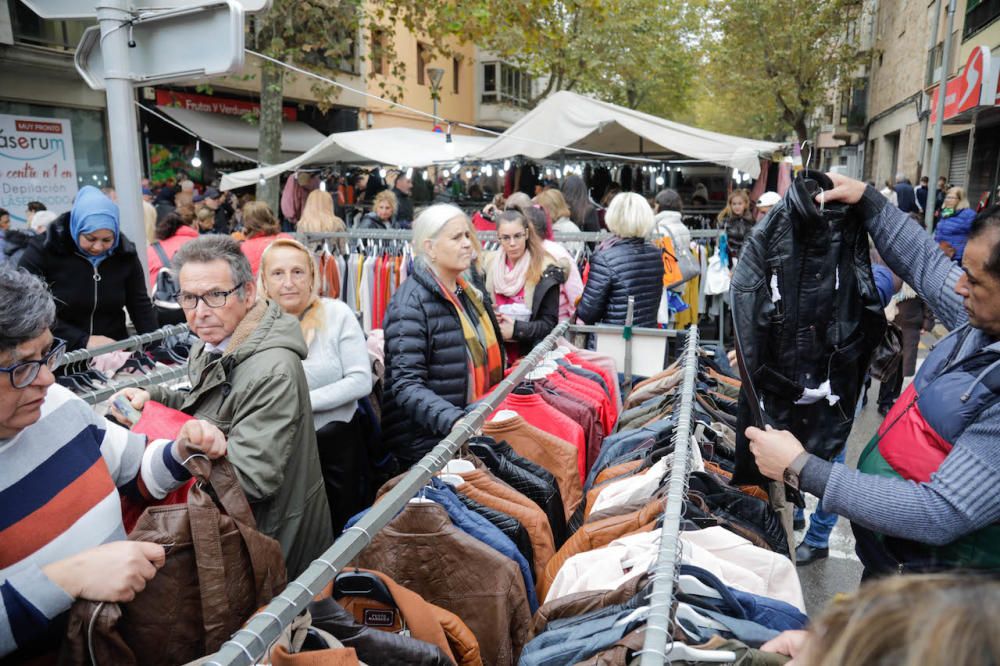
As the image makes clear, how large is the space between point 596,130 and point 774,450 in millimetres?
8710

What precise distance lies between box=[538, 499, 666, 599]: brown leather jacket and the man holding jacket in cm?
34

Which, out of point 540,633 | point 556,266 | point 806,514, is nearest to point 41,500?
point 540,633

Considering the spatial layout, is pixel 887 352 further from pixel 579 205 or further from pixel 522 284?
pixel 579 205

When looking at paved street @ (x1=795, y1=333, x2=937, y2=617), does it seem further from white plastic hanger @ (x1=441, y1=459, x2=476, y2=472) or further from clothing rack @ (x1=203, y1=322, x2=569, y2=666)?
clothing rack @ (x1=203, y1=322, x2=569, y2=666)

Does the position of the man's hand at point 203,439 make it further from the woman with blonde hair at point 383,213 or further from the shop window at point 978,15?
the shop window at point 978,15

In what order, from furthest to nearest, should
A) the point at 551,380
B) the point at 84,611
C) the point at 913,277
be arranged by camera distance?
the point at 551,380 < the point at 913,277 < the point at 84,611

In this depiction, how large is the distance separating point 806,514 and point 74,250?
15.4 feet

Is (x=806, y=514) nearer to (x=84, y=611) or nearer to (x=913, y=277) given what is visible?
(x=913, y=277)

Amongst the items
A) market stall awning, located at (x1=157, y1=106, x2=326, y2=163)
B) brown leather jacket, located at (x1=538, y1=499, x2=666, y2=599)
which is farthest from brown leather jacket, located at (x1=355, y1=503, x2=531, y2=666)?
market stall awning, located at (x1=157, y1=106, x2=326, y2=163)

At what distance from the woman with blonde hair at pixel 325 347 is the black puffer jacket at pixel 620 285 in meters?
1.86

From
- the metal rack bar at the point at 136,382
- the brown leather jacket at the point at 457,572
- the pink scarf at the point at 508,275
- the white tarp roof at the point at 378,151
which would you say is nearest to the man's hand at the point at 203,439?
the brown leather jacket at the point at 457,572

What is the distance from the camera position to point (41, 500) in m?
1.59

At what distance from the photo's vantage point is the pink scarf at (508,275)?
471 cm

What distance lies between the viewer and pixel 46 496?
160cm
